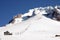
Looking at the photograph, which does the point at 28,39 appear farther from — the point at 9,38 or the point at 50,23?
the point at 50,23

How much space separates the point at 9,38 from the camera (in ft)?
36.9

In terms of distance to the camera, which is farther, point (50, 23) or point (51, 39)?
point (50, 23)

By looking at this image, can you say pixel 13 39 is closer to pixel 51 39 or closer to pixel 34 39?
pixel 34 39

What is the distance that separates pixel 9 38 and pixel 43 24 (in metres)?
5.90

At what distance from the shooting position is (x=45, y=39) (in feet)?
35.0

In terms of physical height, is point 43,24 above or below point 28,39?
above

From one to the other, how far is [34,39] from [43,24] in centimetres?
617

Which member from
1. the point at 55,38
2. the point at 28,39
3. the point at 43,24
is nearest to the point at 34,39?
the point at 28,39

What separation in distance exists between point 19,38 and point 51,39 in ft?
4.99

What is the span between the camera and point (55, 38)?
427 inches

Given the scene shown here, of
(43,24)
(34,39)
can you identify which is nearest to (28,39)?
(34,39)

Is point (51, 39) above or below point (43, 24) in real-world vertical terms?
below

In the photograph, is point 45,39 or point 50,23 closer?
point 45,39

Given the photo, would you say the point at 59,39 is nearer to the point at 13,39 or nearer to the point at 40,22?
the point at 13,39
